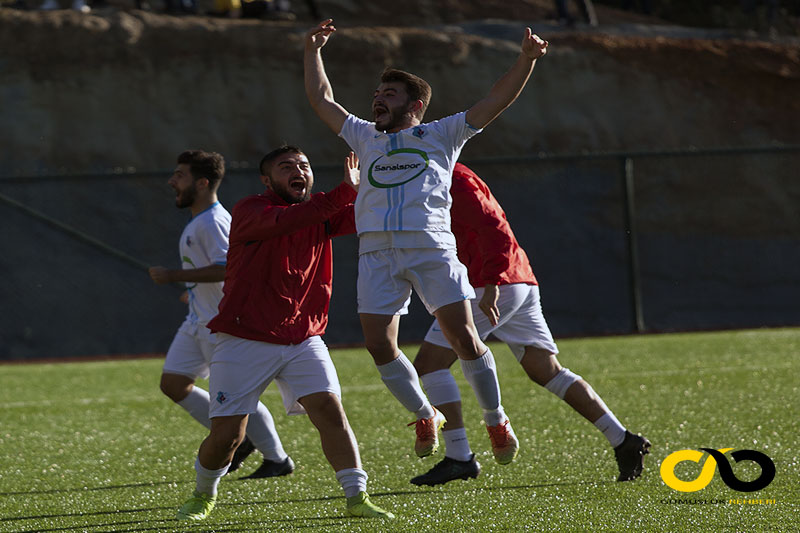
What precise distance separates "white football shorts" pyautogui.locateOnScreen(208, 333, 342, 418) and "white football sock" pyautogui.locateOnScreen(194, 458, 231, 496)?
0.92ft

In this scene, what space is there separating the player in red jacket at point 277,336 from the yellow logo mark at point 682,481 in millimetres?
1274

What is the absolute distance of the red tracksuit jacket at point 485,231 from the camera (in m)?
5.06

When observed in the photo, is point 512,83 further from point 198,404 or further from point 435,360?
point 198,404

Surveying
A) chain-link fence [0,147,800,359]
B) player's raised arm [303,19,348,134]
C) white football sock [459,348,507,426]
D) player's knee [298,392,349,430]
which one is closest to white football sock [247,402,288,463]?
player's knee [298,392,349,430]

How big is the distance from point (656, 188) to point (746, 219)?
1526 millimetres

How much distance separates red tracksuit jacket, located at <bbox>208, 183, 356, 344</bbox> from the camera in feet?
14.8

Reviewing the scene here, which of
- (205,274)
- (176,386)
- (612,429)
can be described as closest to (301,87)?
(176,386)

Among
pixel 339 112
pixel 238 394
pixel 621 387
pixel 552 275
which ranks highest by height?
pixel 339 112

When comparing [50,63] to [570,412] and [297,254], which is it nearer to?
[570,412]

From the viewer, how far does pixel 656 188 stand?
1825 centimetres

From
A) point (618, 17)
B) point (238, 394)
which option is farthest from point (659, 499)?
point (618, 17)

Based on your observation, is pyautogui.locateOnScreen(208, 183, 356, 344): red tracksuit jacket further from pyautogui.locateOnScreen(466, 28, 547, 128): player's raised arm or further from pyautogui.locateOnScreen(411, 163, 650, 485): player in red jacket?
pyautogui.locateOnScreen(411, 163, 650, 485): player in red jacket

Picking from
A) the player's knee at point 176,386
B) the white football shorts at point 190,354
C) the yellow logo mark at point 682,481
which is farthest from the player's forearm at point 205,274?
the yellow logo mark at point 682,481

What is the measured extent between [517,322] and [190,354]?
5.97ft
